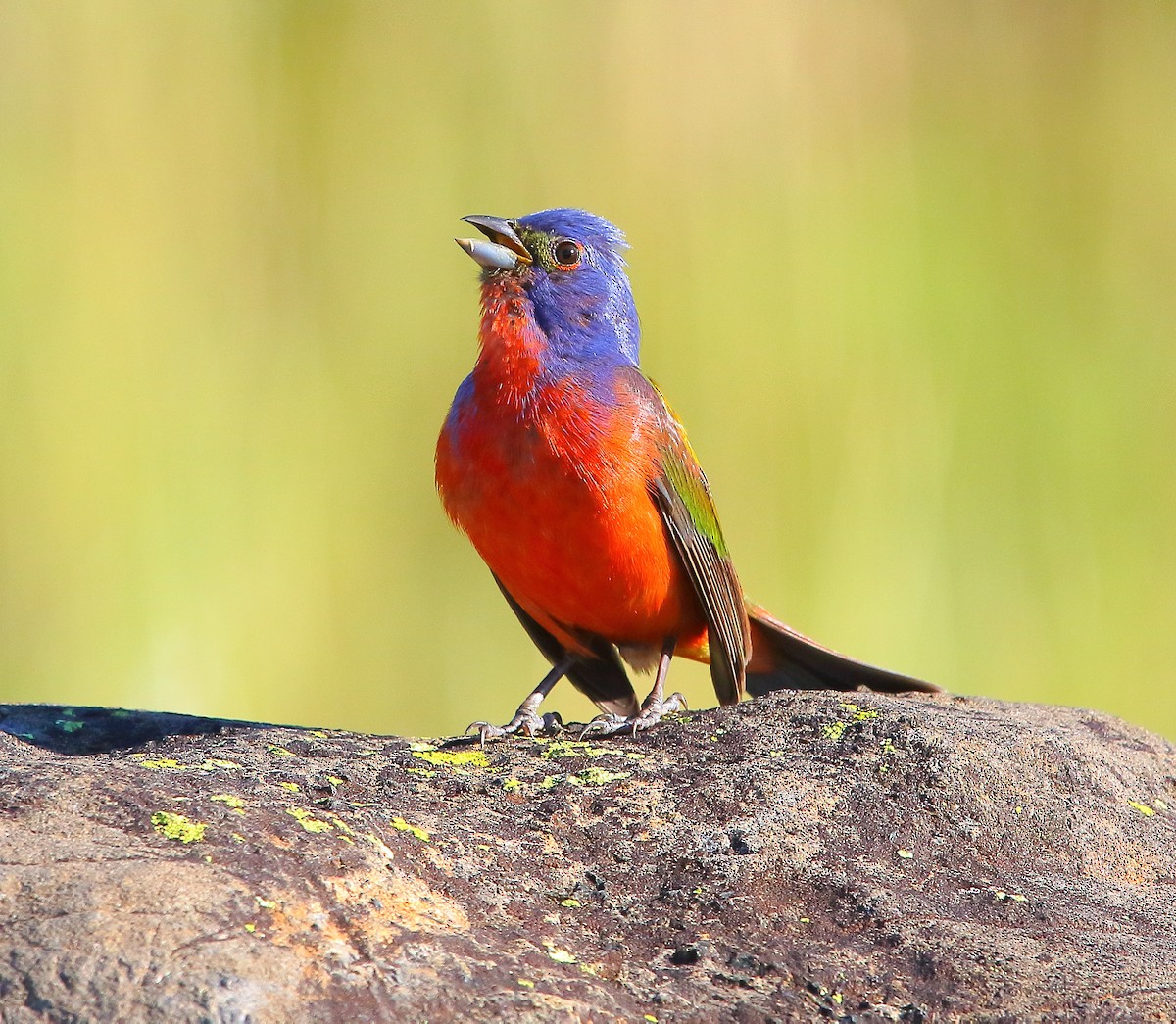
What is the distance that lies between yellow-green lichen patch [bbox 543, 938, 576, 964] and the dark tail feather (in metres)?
2.52

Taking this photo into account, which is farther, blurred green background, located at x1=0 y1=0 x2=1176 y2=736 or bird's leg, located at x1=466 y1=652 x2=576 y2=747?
blurred green background, located at x1=0 y1=0 x2=1176 y2=736

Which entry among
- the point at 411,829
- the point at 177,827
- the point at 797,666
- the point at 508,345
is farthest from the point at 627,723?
the point at 177,827

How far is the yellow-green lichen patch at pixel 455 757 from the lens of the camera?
10.6 ft

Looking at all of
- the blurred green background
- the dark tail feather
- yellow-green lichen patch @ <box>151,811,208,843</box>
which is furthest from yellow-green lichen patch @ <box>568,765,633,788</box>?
the blurred green background

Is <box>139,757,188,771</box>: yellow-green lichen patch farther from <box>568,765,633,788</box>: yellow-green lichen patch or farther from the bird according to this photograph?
the bird

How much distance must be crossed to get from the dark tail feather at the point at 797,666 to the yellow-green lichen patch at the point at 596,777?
5.41 feet

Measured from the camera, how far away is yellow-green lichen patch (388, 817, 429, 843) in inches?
101

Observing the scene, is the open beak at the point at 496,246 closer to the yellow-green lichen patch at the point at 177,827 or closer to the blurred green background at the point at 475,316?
the blurred green background at the point at 475,316

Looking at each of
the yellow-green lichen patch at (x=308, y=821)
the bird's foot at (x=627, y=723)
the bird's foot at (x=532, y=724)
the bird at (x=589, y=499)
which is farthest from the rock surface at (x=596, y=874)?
the bird at (x=589, y=499)

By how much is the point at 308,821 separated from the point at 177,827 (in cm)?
22

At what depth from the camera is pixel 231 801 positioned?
2488 millimetres

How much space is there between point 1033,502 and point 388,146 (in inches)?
127

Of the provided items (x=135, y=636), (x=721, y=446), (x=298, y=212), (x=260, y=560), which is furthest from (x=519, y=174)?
(x=135, y=636)

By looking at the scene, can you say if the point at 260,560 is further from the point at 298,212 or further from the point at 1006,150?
the point at 1006,150
